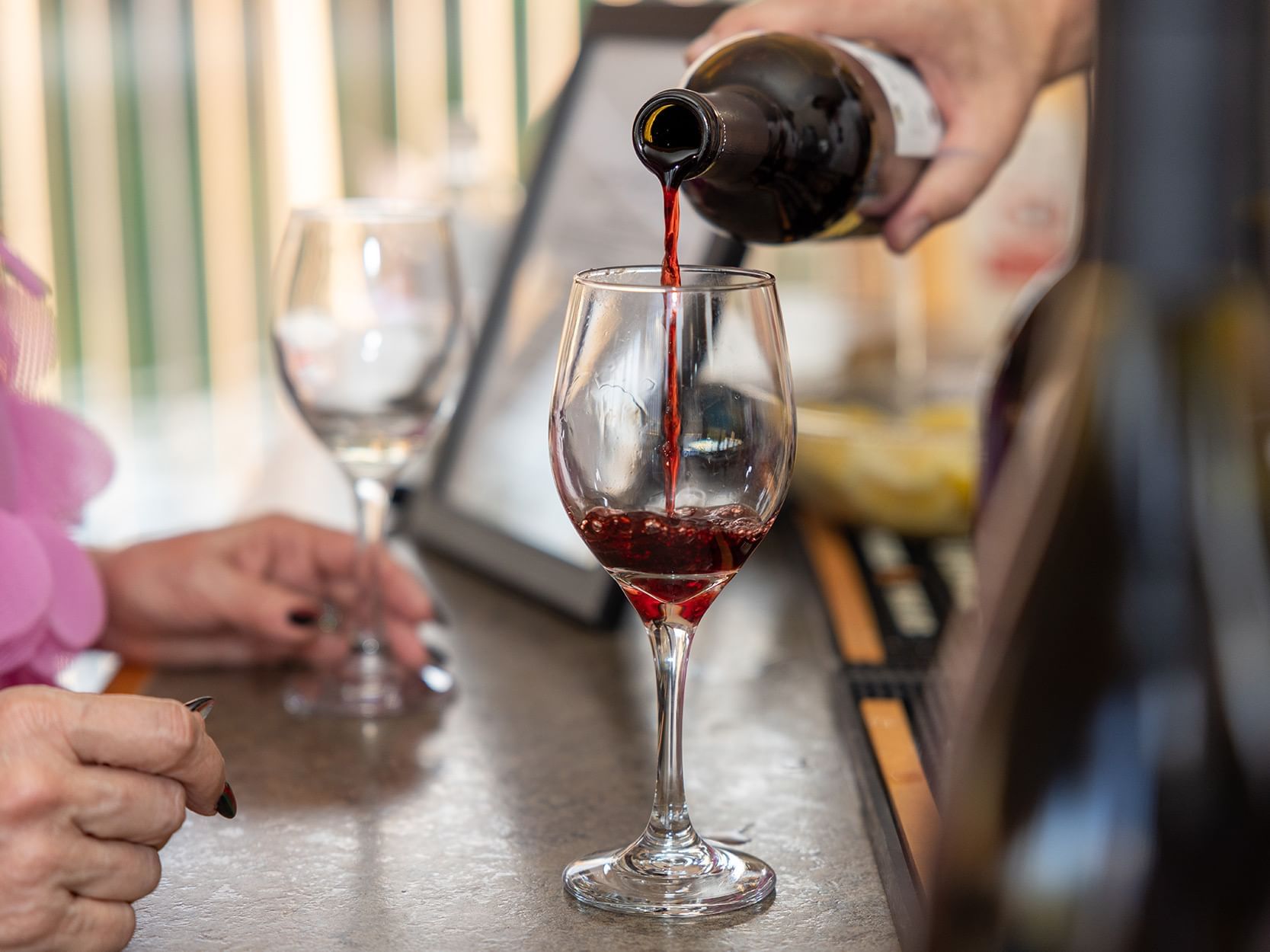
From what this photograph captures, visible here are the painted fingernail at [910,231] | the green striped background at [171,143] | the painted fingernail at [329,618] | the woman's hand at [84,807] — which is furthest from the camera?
the green striped background at [171,143]

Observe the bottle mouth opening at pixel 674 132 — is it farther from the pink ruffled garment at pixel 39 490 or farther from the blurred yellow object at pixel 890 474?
the blurred yellow object at pixel 890 474

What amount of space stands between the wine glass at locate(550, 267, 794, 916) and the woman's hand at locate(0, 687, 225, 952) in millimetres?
175

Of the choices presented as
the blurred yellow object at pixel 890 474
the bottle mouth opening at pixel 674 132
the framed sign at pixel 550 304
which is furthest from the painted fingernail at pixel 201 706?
the blurred yellow object at pixel 890 474

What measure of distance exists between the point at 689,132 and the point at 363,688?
1.41ft

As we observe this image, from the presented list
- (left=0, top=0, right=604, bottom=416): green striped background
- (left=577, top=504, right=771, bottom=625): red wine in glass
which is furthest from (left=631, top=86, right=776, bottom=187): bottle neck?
(left=0, top=0, right=604, bottom=416): green striped background

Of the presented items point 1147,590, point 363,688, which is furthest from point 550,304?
point 1147,590

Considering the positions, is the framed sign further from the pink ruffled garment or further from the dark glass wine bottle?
the dark glass wine bottle

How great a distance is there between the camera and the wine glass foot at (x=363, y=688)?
0.90 m

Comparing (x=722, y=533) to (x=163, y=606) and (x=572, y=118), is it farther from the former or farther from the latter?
(x=572, y=118)

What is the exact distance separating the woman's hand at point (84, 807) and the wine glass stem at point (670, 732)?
0.19 m

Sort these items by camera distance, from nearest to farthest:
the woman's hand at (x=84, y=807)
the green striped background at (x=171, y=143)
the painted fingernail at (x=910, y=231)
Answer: the woman's hand at (x=84, y=807)
the painted fingernail at (x=910, y=231)
the green striped background at (x=171, y=143)

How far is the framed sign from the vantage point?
3.62 feet

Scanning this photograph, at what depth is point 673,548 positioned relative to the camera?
2.03ft

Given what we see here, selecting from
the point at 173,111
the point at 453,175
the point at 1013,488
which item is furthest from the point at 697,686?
the point at 173,111
